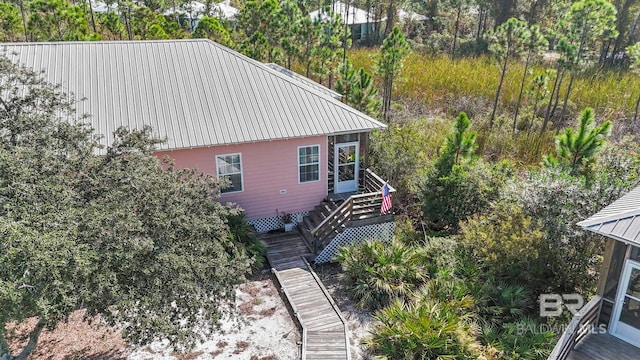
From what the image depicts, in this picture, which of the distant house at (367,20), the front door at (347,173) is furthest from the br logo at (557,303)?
the distant house at (367,20)

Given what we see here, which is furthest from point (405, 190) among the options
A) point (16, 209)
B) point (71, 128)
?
point (16, 209)

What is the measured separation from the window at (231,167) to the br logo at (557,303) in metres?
9.38

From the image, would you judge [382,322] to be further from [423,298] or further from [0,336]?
[0,336]

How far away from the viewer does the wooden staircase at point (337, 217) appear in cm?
1459

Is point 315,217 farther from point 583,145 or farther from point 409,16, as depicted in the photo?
point 409,16

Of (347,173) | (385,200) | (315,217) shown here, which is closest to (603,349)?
(385,200)

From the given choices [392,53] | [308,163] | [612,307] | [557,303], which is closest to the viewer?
[612,307]

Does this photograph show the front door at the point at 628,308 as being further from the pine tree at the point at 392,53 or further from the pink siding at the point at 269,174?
the pine tree at the point at 392,53

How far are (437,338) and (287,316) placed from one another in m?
3.98

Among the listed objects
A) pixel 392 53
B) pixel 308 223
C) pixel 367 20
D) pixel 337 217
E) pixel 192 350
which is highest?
pixel 367 20

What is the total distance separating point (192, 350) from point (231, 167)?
19.4ft

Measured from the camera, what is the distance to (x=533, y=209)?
472 inches

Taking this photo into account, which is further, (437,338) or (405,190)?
(405,190)

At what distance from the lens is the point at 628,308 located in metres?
9.61
